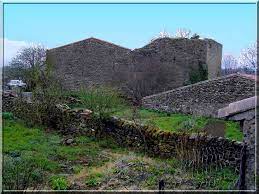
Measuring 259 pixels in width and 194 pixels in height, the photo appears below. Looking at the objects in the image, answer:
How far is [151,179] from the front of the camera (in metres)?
8.58

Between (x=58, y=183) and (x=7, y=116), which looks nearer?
(x=58, y=183)

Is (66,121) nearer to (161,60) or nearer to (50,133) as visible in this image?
(50,133)

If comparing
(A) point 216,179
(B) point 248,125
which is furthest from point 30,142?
(B) point 248,125

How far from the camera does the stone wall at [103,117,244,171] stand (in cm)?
954

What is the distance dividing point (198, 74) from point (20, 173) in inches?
766

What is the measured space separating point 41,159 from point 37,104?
16.0 feet

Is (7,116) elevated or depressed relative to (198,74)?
depressed

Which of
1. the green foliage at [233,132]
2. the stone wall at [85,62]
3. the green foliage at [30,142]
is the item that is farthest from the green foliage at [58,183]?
the stone wall at [85,62]

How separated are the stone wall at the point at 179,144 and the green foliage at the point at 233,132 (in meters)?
2.37

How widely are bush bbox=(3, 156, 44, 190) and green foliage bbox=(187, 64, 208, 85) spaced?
17.6 metres

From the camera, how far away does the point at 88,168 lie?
9711 millimetres

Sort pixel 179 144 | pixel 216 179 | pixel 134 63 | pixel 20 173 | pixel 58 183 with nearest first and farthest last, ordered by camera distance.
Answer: pixel 20 173 < pixel 58 183 < pixel 216 179 < pixel 179 144 < pixel 134 63

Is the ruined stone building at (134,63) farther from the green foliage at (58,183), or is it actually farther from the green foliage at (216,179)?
the green foliage at (58,183)

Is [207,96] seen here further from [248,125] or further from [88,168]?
[248,125]
